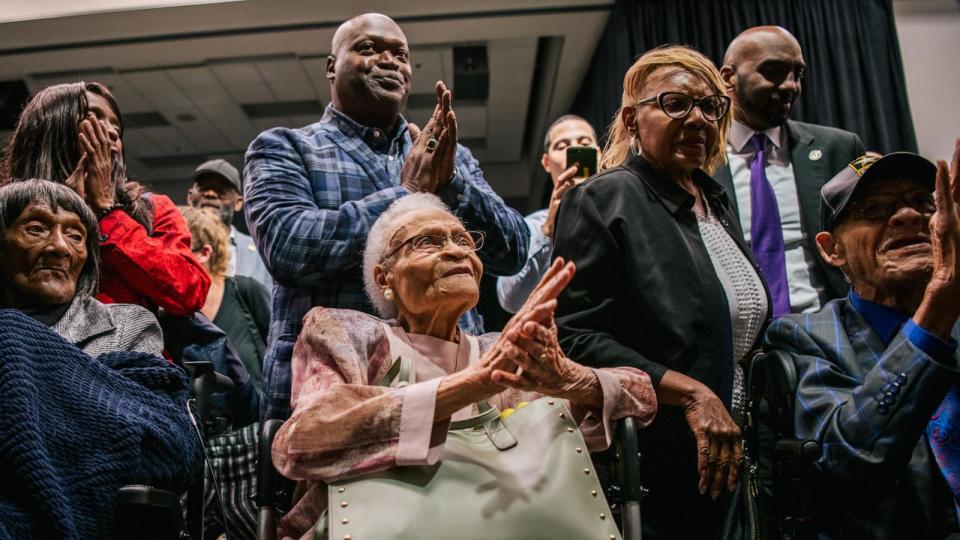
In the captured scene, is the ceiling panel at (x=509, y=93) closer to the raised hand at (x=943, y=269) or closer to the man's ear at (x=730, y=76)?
the man's ear at (x=730, y=76)

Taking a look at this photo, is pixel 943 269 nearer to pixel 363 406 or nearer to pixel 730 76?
pixel 363 406

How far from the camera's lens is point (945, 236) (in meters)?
1.79

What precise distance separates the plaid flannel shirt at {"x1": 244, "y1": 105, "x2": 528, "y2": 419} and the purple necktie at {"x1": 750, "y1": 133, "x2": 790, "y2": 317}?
0.70 m

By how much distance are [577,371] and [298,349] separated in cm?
59

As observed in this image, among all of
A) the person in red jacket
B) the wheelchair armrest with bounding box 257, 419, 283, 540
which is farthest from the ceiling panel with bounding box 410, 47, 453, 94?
the wheelchair armrest with bounding box 257, 419, 283, 540

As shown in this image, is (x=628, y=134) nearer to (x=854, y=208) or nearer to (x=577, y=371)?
(x=854, y=208)

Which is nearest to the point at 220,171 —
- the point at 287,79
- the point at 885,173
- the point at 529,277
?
the point at 287,79

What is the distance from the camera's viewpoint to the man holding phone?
111 inches

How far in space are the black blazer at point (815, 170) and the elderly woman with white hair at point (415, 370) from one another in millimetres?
916

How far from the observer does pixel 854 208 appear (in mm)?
2092

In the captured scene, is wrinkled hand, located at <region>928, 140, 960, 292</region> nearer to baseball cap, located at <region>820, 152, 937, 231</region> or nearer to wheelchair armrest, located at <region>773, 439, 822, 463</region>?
baseball cap, located at <region>820, 152, 937, 231</region>

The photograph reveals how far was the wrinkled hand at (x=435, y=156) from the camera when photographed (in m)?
2.26

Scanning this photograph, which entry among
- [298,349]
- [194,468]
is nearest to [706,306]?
[298,349]

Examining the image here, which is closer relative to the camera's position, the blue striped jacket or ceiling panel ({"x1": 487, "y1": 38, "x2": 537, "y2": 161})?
the blue striped jacket
